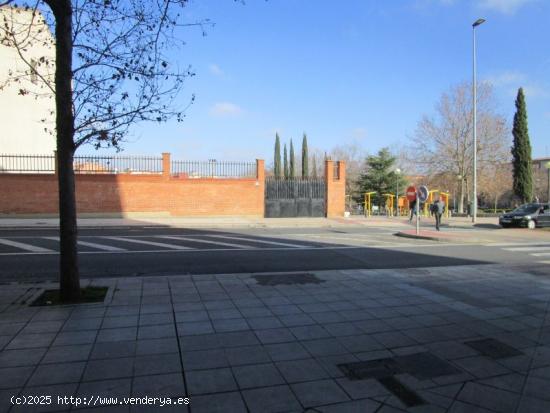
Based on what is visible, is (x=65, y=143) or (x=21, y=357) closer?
(x=21, y=357)

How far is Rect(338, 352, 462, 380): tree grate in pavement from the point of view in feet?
13.3

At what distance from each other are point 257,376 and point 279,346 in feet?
2.54

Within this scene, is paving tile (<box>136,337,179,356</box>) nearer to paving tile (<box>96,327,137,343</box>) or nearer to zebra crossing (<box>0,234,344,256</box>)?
paving tile (<box>96,327,137,343</box>)

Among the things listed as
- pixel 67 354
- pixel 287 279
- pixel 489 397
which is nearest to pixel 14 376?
pixel 67 354

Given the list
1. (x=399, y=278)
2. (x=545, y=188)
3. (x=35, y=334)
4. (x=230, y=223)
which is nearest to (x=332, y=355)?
(x=35, y=334)

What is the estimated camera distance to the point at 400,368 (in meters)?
4.20

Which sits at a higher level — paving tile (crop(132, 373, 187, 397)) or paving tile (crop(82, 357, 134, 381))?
paving tile (crop(82, 357, 134, 381))

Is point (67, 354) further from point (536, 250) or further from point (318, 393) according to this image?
point (536, 250)

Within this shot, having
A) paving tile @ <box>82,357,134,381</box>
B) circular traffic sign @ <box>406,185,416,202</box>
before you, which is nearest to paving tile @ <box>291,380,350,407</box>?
paving tile @ <box>82,357,134,381</box>

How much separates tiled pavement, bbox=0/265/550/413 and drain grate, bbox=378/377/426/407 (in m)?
0.02

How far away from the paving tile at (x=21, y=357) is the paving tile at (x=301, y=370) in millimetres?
2265

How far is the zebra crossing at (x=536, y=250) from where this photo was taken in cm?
1242

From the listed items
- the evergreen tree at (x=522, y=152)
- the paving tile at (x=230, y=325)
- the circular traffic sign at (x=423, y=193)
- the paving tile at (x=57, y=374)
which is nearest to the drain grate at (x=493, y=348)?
the paving tile at (x=230, y=325)

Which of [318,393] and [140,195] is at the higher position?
[140,195]
